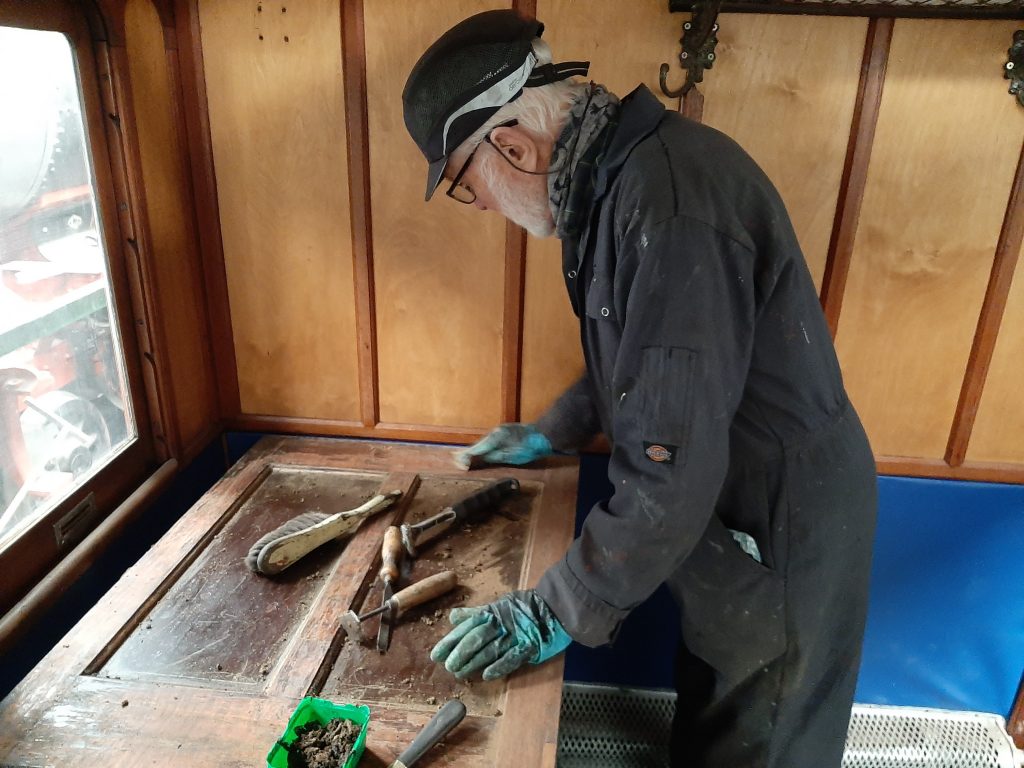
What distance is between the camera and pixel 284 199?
1704 mm

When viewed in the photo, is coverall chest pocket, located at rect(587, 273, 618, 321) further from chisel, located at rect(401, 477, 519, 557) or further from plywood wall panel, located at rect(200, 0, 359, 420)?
plywood wall panel, located at rect(200, 0, 359, 420)

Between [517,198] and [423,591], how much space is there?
0.64 m

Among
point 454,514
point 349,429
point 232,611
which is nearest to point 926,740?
point 454,514

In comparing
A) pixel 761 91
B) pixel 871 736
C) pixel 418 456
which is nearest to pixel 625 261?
pixel 761 91

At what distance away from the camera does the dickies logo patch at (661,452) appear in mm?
968

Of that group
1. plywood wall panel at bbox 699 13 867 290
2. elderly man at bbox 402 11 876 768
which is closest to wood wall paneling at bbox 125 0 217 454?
elderly man at bbox 402 11 876 768

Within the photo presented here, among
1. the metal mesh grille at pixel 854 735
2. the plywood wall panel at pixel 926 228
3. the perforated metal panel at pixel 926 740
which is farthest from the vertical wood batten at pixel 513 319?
the perforated metal panel at pixel 926 740

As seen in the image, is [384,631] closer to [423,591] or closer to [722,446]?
[423,591]

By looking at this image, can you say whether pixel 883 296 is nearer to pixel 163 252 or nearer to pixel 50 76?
pixel 163 252

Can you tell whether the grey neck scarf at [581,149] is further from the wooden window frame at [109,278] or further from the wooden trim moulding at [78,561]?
the wooden trim moulding at [78,561]

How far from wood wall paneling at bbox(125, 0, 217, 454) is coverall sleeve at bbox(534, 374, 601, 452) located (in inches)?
32.0

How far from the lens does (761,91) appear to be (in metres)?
1.54

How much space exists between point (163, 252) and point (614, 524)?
45.2 inches

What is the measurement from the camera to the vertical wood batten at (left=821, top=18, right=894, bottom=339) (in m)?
1.50
